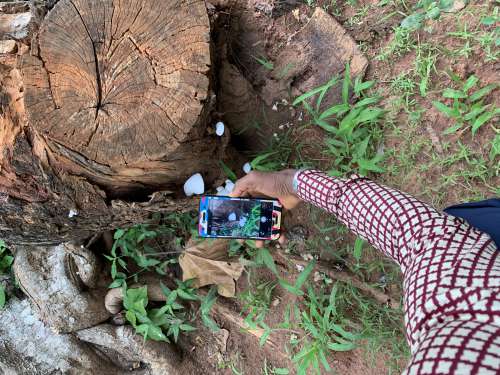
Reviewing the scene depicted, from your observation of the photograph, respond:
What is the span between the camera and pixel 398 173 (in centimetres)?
201

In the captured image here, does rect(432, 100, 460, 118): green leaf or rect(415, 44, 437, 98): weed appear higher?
rect(415, 44, 437, 98): weed

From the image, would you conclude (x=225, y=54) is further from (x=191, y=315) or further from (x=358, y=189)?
(x=191, y=315)

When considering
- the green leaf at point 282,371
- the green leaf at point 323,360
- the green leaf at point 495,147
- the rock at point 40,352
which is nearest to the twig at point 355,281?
the green leaf at point 323,360

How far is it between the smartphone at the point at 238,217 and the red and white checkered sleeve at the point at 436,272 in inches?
16.6

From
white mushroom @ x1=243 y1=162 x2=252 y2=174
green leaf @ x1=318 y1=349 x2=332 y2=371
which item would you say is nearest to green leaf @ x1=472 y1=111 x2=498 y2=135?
white mushroom @ x1=243 y1=162 x2=252 y2=174

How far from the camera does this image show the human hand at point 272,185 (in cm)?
173

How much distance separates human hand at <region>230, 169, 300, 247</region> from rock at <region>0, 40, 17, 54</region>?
3.32ft

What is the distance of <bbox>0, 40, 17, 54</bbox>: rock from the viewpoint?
5.51ft

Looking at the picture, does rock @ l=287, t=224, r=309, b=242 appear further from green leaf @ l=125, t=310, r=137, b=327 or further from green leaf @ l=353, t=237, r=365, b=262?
green leaf @ l=125, t=310, r=137, b=327

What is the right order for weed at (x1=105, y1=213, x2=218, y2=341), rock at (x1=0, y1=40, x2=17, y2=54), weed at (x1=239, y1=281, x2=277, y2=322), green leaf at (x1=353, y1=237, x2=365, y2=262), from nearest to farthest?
rock at (x1=0, y1=40, x2=17, y2=54) → green leaf at (x1=353, y1=237, x2=365, y2=262) → weed at (x1=239, y1=281, x2=277, y2=322) → weed at (x1=105, y1=213, x2=218, y2=341)

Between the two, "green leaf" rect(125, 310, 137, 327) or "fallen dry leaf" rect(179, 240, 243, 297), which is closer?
"fallen dry leaf" rect(179, 240, 243, 297)

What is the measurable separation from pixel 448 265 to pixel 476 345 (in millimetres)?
258

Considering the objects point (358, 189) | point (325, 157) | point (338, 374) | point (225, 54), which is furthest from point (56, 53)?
point (338, 374)

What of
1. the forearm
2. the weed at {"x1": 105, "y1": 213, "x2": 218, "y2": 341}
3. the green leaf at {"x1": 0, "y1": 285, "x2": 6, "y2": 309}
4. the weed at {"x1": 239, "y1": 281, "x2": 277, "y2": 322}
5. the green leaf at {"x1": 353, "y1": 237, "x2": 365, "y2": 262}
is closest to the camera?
the forearm
